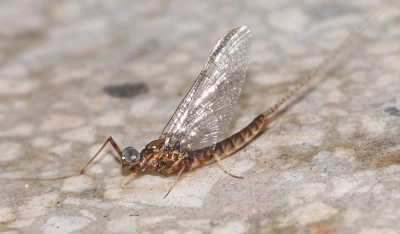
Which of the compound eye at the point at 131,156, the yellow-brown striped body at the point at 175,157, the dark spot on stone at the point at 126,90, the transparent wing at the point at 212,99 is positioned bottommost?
the yellow-brown striped body at the point at 175,157

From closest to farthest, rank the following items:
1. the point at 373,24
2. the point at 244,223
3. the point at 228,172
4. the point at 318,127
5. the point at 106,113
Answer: the point at 244,223 → the point at 228,172 → the point at 318,127 → the point at 106,113 → the point at 373,24

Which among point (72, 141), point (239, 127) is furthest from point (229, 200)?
point (72, 141)

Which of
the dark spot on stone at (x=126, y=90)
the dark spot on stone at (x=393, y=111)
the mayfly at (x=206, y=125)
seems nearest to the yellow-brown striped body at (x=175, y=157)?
the mayfly at (x=206, y=125)

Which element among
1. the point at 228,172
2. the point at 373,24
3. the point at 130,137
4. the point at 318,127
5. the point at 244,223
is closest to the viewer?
the point at 244,223

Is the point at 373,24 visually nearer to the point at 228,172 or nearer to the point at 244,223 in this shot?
the point at 228,172

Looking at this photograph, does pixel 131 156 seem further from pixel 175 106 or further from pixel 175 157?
pixel 175 106

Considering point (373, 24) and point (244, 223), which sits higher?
point (373, 24)

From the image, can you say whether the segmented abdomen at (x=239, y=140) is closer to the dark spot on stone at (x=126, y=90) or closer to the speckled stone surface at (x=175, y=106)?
the speckled stone surface at (x=175, y=106)
